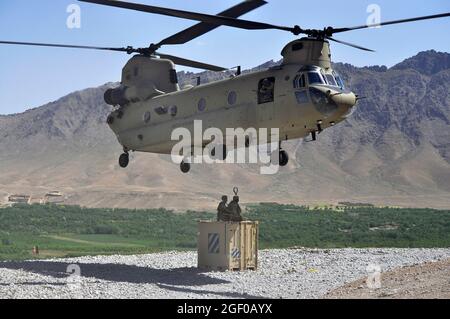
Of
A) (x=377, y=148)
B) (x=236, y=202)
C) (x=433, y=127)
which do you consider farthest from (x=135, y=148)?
(x=433, y=127)

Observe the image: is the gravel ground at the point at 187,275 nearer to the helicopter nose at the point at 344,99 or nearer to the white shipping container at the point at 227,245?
the white shipping container at the point at 227,245

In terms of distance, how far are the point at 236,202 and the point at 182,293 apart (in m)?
4.54

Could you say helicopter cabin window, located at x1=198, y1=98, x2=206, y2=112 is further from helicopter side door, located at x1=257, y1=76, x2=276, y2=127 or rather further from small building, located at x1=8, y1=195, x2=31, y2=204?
small building, located at x1=8, y1=195, x2=31, y2=204

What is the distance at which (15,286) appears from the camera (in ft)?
45.8

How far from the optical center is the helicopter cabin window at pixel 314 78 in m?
16.5

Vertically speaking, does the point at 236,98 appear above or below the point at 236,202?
above

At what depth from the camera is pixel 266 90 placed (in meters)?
17.2

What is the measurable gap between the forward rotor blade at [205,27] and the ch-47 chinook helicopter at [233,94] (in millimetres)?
19

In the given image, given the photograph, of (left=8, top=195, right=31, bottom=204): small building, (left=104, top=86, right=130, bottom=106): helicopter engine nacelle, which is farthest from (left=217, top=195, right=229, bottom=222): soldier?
(left=8, top=195, right=31, bottom=204): small building

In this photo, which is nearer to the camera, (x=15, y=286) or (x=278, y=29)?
(x=15, y=286)

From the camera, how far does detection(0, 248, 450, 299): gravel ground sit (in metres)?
13.7

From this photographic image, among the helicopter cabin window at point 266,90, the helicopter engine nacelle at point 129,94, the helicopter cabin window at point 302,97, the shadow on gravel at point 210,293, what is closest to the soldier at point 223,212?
the helicopter cabin window at point 266,90

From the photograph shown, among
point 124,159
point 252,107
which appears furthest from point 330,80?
point 124,159
